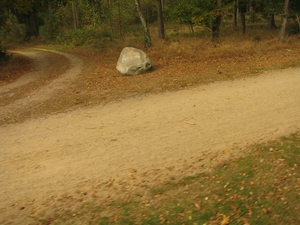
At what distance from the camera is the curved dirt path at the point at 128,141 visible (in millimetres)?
4859

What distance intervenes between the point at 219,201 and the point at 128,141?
2.57m

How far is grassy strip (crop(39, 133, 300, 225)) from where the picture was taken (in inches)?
157

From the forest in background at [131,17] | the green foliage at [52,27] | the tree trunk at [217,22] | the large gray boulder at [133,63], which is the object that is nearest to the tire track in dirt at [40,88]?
the large gray boulder at [133,63]

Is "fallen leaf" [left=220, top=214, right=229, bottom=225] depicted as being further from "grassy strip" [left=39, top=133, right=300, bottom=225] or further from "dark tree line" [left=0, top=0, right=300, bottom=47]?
"dark tree line" [left=0, top=0, right=300, bottom=47]

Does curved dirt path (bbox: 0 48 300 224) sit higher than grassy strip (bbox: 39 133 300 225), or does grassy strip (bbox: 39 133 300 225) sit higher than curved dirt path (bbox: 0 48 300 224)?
curved dirt path (bbox: 0 48 300 224)

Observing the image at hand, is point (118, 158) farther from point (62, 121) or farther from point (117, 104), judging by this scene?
point (117, 104)

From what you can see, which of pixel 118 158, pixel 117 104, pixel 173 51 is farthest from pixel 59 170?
pixel 173 51

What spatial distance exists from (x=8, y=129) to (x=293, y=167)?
6.54 metres

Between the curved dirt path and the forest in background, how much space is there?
1229 centimetres

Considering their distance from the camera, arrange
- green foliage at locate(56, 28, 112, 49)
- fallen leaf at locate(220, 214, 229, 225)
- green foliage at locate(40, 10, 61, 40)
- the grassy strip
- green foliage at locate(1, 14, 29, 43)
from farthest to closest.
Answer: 1. green foliage at locate(1, 14, 29, 43)
2. green foliage at locate(40, 10, 61, 40)
3. green foliage at locate(56, 28, 112, 49)
4. the grassy strip
5. fallen leaf at locate(220, 214, 229, 225)

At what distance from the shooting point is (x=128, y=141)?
6.29m

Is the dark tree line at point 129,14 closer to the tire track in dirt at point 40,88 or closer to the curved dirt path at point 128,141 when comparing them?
the tire track in dirt at point 40,88

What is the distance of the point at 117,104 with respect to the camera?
8.81m

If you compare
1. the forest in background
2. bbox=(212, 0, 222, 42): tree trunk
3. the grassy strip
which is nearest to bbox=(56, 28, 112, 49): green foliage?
the forest in background
